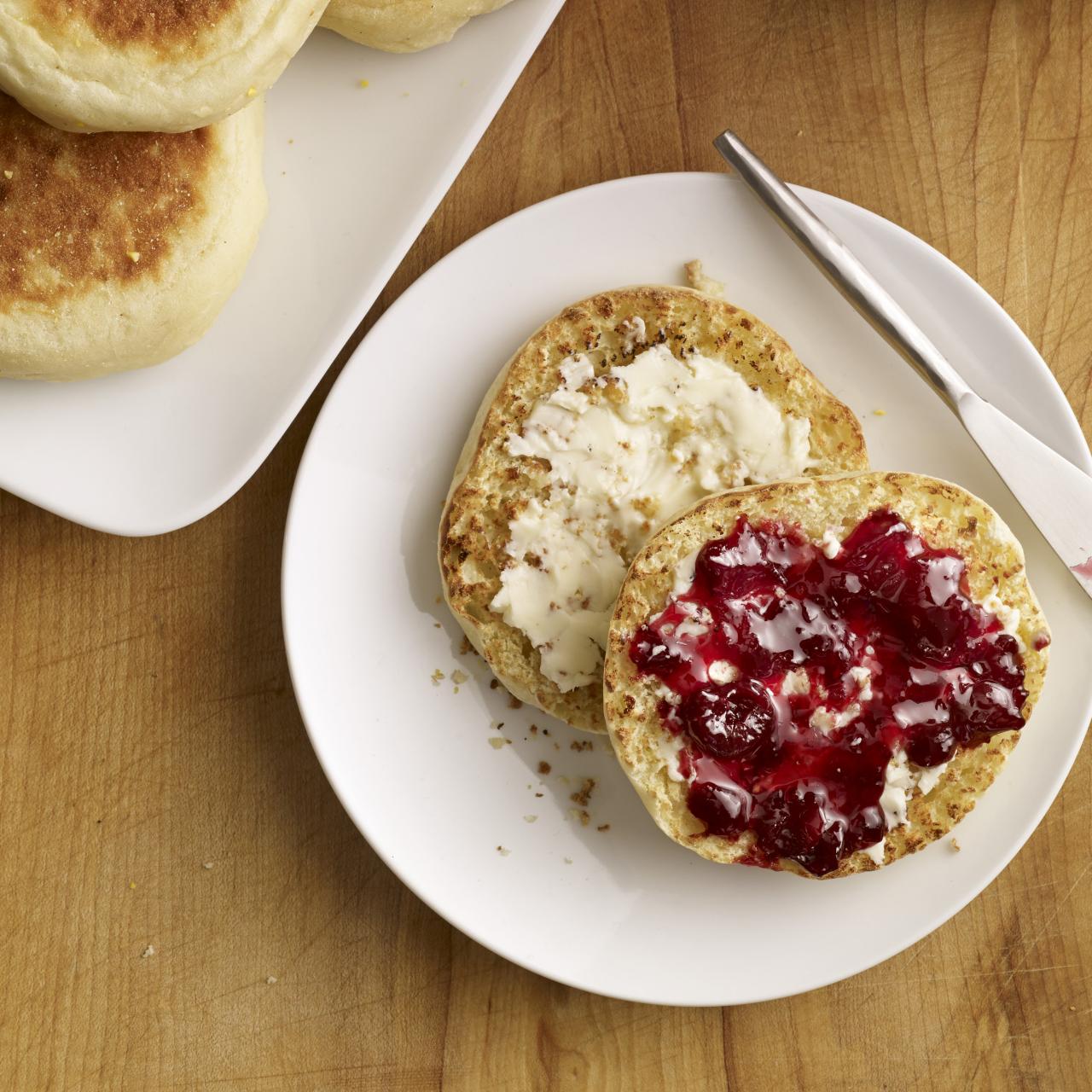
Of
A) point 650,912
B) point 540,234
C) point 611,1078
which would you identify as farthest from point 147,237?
point 611,1078

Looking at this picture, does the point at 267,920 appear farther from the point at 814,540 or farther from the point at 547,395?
the point at 814,540

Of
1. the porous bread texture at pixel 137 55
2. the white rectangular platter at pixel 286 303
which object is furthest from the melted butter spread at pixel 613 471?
the porous bread texture at pixel 137 55

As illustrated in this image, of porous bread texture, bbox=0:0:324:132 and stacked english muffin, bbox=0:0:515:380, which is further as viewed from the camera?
stacked english muffin, bbox=0:0:515:380

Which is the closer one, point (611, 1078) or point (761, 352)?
point (761, 352)

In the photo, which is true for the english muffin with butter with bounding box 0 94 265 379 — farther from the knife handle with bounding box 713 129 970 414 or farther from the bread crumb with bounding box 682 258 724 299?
the knife handle with bounding box 713 129 970 414

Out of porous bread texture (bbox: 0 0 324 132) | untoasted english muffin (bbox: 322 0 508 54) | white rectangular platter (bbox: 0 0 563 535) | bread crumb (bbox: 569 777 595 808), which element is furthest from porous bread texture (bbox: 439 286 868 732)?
porous bread texture (bbox: 0 0 324 132)

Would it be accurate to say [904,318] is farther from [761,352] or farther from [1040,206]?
[1040,206]
